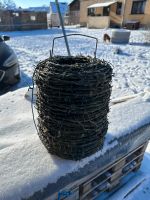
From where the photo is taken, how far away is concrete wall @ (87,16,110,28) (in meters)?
20.1

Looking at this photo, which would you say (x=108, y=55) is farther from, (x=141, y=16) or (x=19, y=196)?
(x=141, y=16)

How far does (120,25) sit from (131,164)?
66.1 feet

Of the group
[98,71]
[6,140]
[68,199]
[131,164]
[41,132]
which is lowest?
[131,164]

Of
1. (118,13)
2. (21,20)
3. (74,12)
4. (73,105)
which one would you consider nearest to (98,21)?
(118,13)

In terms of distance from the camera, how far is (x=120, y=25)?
20016 millimetres

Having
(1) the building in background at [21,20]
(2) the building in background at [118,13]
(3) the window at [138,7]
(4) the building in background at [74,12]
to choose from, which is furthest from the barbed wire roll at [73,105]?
Answer: (4) the building in background at [74,12]

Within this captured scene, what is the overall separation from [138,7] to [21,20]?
1104cm

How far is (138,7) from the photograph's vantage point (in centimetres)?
1916

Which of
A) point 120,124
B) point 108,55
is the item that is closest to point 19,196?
point 120,124

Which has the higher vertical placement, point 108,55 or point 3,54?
point 3,54

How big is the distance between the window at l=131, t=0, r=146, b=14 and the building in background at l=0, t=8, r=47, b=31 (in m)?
8.53

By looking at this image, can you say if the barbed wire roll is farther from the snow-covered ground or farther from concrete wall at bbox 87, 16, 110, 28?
concrete wall at bbox 87, 16, 110, 28

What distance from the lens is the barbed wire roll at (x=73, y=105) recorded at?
106 cm

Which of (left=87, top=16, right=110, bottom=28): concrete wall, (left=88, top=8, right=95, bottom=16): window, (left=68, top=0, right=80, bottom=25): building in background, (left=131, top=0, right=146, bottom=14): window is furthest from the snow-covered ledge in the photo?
(left=68, top=0, right=80, bottom=25): building in background
